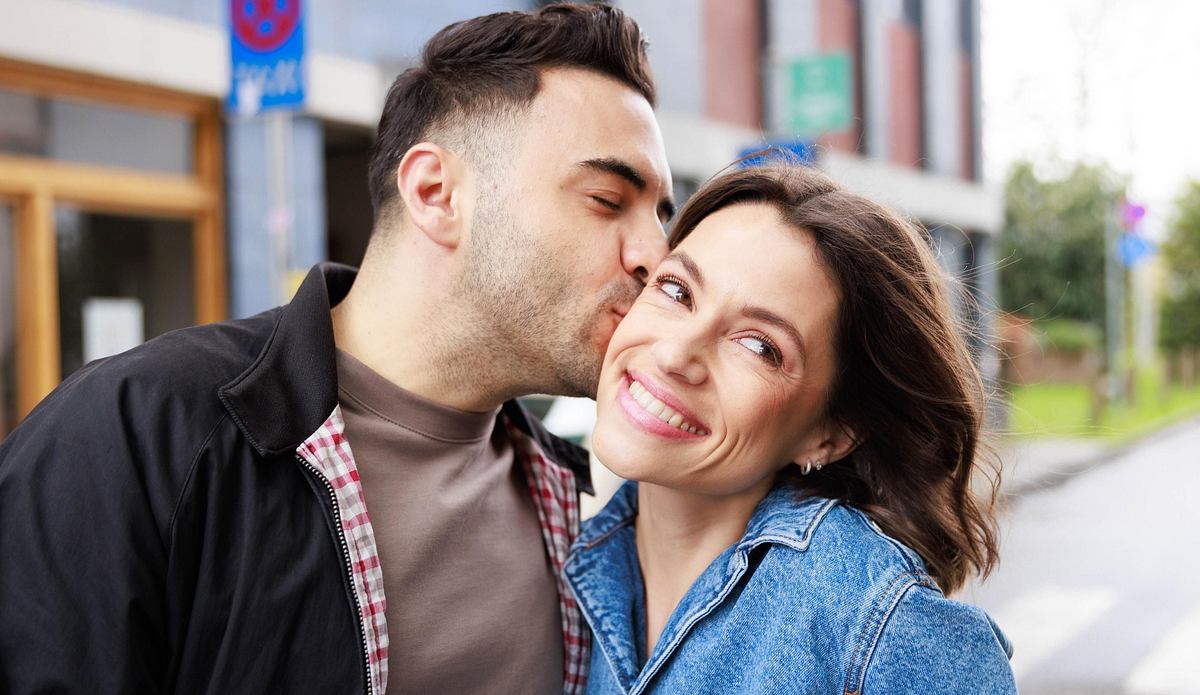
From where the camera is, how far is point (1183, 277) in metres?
34.6

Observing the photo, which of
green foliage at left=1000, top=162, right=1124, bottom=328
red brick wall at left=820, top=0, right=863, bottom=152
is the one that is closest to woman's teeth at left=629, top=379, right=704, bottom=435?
red brick wall at left=820, top=0, right=863, bottom=152

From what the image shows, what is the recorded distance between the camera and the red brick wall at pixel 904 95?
1717cm

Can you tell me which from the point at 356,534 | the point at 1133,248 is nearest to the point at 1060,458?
the point at 1133,248

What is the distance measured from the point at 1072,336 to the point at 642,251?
30.5 meters

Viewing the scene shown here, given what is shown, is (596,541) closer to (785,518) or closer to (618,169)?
(785,518)

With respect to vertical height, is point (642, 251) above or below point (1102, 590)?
above

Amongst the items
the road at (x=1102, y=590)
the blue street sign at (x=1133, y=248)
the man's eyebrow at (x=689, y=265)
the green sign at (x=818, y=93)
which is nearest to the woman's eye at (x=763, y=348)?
the man's eyebrow at (x=689, y=265)

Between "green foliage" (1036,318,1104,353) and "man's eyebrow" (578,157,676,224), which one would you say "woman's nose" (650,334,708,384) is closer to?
"man's eyebrow" (578,157,676,224)

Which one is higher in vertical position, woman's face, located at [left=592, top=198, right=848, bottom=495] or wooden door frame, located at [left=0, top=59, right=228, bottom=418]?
wooden door frame, located at [left=0, top=59, right=228, bottom=418]

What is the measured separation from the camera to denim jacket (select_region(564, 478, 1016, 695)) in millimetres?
1805

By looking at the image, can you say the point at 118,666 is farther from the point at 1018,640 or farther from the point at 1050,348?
the point at 1050,348

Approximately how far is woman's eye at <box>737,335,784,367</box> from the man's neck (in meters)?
0.61

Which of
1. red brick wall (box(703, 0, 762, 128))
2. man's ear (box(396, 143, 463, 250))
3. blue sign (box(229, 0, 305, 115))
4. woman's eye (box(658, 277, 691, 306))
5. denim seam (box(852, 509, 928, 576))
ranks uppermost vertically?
red brick wall (box(703, 0, 762, 128))

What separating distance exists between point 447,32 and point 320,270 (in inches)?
30.5
